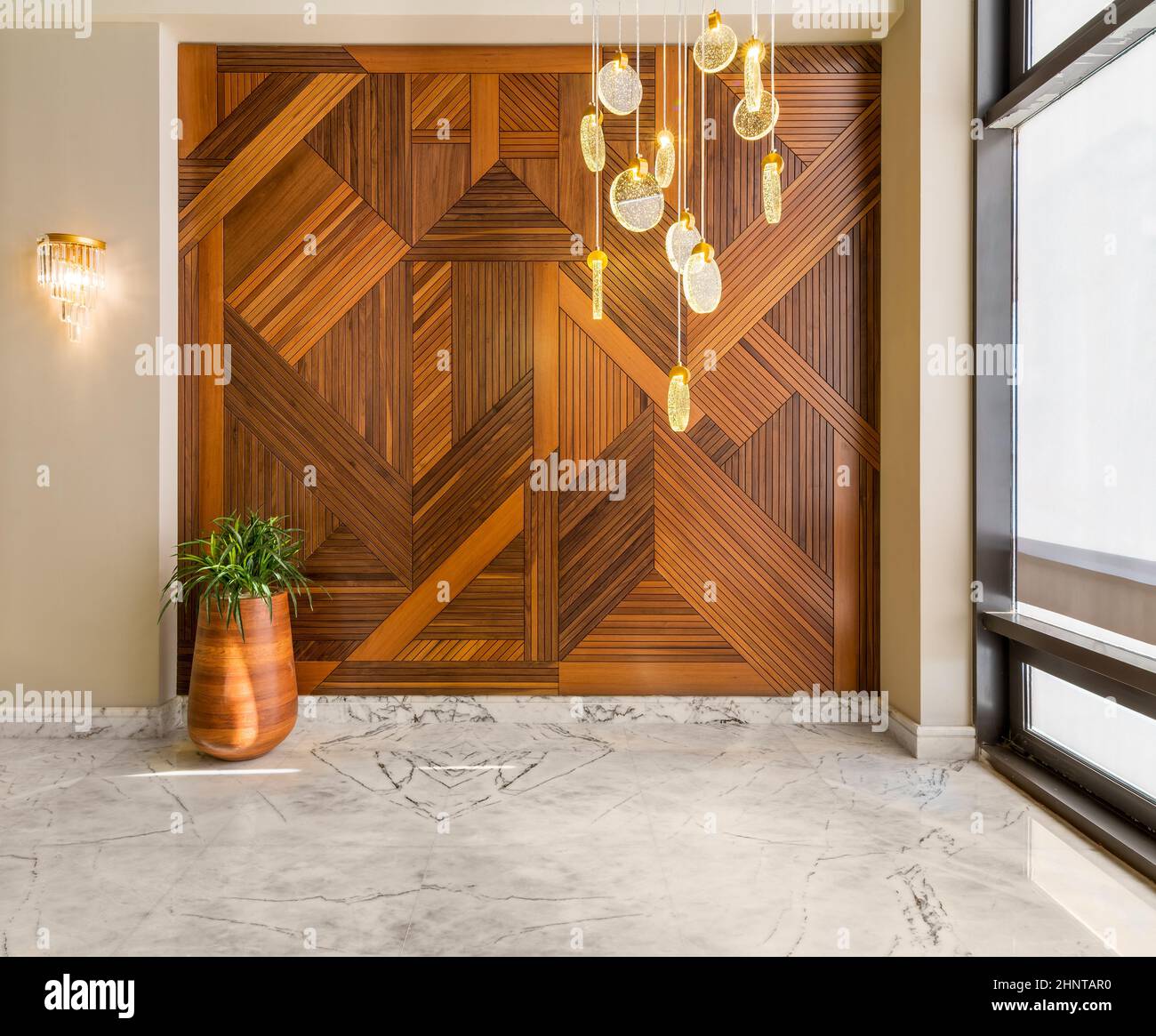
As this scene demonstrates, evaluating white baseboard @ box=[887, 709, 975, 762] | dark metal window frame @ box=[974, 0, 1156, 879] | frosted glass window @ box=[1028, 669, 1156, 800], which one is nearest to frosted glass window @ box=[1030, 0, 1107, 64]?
dark metal window frame @ box=[974, 0, 1156, 879]

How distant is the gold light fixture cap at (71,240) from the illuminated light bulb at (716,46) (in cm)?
288

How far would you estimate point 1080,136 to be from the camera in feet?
9.16

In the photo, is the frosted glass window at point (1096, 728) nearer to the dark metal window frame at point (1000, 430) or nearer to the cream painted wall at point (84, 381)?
the dark metal window frame at point (1000, 430)

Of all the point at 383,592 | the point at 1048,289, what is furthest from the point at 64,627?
the point at 1048,289

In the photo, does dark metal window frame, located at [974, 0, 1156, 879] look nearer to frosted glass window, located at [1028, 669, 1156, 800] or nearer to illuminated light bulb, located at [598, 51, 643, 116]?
frosted glass window, located at [1028, 669, 1156, 800]

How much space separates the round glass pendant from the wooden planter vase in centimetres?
251

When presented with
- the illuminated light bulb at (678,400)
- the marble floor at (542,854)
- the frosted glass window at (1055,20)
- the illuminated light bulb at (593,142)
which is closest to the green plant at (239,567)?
the marble floor at (542,854)

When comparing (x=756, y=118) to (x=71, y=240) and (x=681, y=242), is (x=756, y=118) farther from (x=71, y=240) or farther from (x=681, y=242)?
(x=71, y=240)

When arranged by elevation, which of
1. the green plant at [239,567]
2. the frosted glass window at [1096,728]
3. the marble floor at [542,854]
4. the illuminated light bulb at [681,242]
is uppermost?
the illuminated light bulb at [681,242]

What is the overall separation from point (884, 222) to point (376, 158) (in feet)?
7.77

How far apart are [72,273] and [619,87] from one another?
273 cm

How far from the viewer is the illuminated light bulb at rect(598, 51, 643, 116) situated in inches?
77.9

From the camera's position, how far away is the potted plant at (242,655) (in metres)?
3.17
